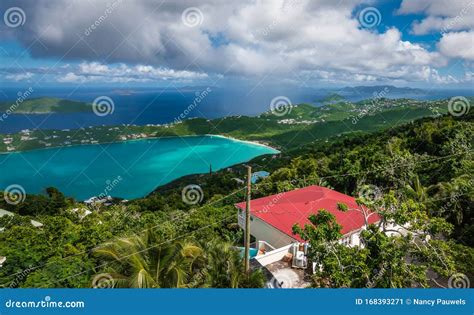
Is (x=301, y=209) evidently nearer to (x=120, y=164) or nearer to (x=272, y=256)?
(x=272, y=256)

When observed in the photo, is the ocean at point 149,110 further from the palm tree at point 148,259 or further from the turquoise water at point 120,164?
the palm tree at point 148,259

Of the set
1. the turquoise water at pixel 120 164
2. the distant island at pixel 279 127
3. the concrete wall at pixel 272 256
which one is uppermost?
the distant island at pixel 279 127

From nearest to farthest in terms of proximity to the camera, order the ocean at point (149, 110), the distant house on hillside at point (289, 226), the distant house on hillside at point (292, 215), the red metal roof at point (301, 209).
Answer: the distant house on hillside at point (289, 226)
the distant house on hillside at point (292, 215)
the red metal roof at point (301, 209)
the ocean at point (149, 110)

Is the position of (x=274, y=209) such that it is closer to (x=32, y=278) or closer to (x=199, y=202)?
(x=32, y=278)

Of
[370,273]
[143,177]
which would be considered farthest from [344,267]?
[143,177]

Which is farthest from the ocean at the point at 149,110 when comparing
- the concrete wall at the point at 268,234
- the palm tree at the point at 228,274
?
the palm tree at the point at 228,274

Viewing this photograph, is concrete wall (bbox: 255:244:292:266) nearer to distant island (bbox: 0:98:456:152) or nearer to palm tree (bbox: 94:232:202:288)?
palm tree (bbox: 94:232:202:288)
